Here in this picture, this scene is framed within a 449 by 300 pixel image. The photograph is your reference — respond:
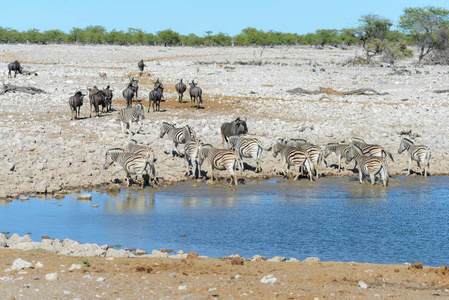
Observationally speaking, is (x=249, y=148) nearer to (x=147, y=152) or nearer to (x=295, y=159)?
(x=295, y=159)

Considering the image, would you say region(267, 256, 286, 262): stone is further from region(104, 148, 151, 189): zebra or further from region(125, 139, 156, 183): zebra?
region(125, 139, 156, 183): zebra

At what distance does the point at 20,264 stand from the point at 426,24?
195ft

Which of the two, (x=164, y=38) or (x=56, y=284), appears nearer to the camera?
(x=56, y=284)

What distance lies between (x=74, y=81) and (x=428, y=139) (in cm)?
2078

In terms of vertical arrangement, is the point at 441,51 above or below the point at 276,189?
above

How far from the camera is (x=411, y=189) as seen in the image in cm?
1625

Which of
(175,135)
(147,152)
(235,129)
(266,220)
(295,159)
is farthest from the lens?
(235,129)

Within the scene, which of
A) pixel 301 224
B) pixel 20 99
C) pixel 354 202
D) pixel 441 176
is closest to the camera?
pixel 301 224

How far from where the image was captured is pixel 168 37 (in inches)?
3703

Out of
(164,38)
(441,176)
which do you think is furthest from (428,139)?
(164,38)

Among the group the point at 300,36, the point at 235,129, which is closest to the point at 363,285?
the point at 235,129

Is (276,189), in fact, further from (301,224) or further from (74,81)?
(74,81)

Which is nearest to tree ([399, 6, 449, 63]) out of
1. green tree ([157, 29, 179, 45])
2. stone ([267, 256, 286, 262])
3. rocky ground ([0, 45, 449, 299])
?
rocky ground ([0, 45, 449, 299])

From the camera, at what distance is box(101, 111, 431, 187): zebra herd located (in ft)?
52.7
